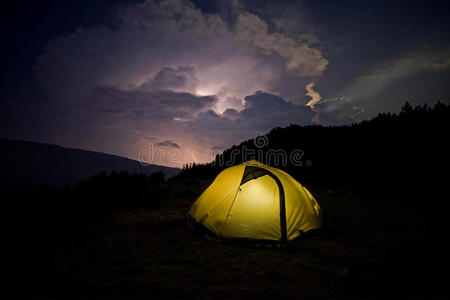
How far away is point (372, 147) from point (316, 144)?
4.62 m

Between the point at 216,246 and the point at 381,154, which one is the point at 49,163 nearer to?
the point at 216,246

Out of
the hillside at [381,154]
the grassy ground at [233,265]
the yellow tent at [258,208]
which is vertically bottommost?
the grassy ground at [233,265]

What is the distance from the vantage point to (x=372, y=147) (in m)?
12.6

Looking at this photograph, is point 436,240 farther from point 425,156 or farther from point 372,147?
point 372,147

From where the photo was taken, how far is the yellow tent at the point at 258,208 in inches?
183

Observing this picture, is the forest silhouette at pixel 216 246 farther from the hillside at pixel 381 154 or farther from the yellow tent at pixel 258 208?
the yellow tent at pixel 258 208

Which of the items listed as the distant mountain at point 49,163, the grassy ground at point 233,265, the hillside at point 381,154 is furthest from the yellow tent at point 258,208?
the distant mountain at point 49,163

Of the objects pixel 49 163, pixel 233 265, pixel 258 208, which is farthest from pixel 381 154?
pixel 49 163

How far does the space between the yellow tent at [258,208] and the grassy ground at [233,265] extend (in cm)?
35

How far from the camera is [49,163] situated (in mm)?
72500

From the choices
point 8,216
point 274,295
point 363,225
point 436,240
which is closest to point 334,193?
point 363,225

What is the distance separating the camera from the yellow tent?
4641 mm

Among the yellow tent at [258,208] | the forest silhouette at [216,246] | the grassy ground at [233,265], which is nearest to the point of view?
the grassy ground at [233,265]

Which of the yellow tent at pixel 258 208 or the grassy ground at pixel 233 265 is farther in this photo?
the yellow tent at pixel 258 208
